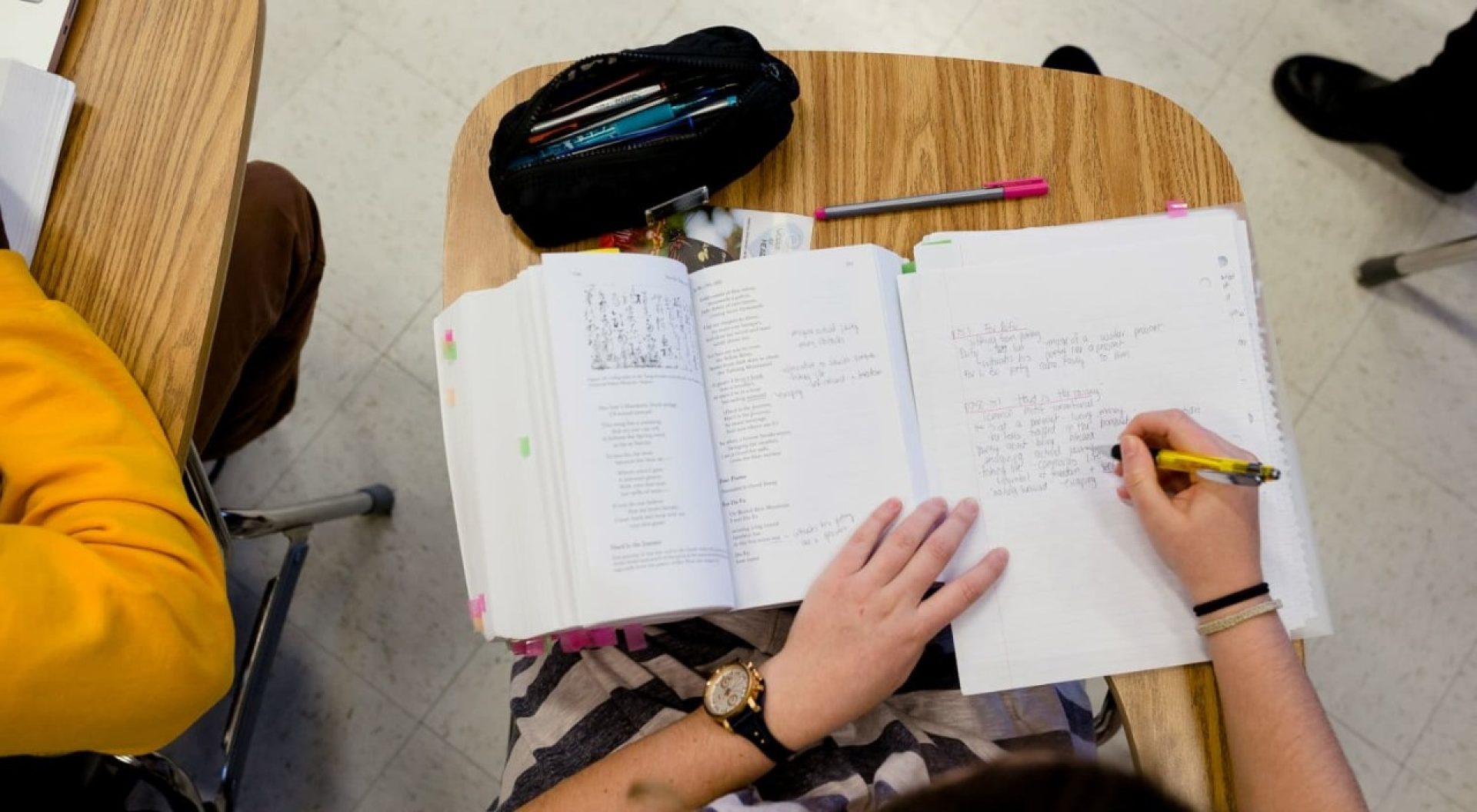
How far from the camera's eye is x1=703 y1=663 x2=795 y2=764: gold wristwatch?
76cm

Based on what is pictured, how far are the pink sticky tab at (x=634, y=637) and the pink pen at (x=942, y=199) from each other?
1.25 feet

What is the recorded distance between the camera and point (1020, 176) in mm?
865

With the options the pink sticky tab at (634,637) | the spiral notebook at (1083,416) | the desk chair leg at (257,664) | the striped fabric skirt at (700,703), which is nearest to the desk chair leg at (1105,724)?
the striped fabric skirt at (700,703)

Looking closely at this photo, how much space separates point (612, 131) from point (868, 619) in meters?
0.44

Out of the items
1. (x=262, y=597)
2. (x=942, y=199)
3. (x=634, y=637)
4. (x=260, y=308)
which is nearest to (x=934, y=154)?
(x=942, y=199)

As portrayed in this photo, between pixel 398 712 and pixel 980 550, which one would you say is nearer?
pixel 980 550

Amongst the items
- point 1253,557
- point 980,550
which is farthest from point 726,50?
point 1253,557

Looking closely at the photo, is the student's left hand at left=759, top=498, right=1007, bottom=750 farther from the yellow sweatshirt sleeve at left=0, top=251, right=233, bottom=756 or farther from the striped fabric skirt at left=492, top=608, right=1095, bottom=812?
the yellow sweatshirt sleeve at left=0, top=251, right=233, bottom=756

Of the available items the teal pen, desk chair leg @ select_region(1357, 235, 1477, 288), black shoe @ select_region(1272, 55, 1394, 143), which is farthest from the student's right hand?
black shoe @ select_region(1272, 55, 1394, 143)

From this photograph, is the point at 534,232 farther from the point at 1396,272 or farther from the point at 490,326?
the point at 1396,272

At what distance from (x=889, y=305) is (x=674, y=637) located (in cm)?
35

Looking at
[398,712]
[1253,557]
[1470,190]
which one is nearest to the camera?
[1253,557]

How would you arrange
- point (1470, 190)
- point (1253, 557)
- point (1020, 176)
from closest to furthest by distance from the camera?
1. point (1253, 557)
2. point (1020, 176)
3. point (1470, 190)

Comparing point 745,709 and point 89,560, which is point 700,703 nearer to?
point 745,709
